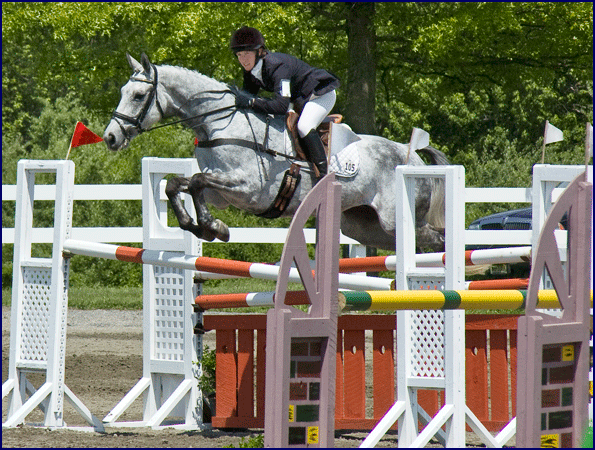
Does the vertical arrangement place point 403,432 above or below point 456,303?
below

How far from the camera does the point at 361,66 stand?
10.4m

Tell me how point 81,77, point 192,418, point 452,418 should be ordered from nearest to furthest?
point 452,418 → point 192,418 → point 81,77

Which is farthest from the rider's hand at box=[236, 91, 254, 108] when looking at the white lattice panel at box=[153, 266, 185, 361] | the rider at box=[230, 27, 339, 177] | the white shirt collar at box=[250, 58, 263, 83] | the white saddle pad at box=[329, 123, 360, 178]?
the white lattice panel at box=[153, 266, 185, 361]

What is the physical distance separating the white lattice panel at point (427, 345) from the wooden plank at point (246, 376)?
960 mm

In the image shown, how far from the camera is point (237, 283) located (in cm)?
1134

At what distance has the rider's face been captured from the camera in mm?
5066

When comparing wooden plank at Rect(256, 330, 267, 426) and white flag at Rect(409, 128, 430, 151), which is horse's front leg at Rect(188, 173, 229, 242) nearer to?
wooden plank at Rect(256, 330, 267, 426)

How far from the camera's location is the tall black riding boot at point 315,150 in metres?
5.10

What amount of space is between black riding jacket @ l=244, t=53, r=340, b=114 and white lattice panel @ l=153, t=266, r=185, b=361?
1.05 metres

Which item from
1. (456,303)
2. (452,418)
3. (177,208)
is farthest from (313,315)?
(177,208)

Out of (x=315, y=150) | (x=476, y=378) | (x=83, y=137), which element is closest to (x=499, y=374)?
(x=476, y=378)

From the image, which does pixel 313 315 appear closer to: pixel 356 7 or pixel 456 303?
pixel 456 303

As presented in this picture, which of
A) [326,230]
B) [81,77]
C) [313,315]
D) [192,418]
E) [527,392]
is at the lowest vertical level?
[192,418]

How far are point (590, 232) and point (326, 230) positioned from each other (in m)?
0.90
